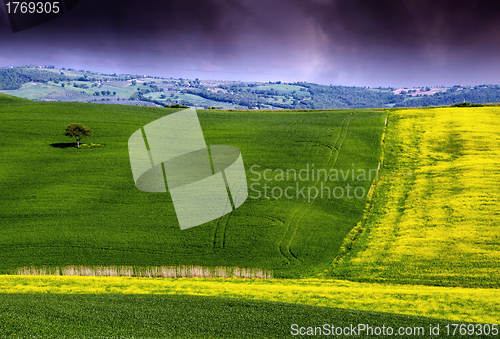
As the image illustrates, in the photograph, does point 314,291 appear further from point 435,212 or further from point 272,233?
point 435,212

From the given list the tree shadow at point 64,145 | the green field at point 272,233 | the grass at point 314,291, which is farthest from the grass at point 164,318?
the tree shadow at point 64,145

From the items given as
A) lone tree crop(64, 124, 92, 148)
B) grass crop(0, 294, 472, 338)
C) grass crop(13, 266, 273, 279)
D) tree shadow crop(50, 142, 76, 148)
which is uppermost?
lone tree crop(64, 124, 92, 148)

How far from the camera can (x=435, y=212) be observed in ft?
125

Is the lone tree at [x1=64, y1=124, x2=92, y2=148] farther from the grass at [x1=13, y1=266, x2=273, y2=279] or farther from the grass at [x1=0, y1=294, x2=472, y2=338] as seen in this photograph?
the grass at [x1=0, y1=294, x2=472, y2=338]

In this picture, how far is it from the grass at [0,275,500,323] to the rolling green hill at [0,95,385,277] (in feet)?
10.5

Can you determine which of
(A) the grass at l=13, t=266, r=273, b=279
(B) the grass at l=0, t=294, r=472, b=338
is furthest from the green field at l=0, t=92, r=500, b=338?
(A) the grass at l=13, t=266, r=273, b=279

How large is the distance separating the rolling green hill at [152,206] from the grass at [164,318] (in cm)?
985

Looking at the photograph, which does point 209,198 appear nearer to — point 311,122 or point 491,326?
point 491,326

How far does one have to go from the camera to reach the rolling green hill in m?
31.2

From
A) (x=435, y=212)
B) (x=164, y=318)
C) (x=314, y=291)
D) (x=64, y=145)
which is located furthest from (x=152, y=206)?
(x=435, y=212)

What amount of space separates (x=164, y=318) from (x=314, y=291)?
37.7 feet

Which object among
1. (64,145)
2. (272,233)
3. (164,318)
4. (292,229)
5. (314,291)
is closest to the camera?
(164,318)

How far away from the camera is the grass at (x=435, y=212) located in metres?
28.8

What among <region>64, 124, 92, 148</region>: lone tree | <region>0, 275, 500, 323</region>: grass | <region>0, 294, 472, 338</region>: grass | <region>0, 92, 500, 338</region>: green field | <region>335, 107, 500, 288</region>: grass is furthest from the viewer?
<region>64, 124, 92, 148</region>: lone tree
